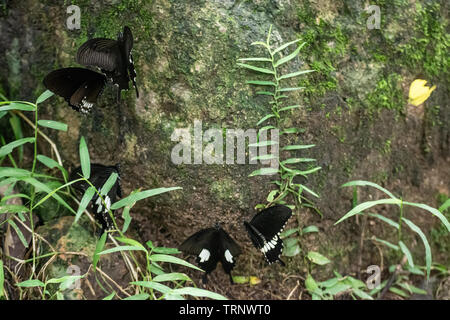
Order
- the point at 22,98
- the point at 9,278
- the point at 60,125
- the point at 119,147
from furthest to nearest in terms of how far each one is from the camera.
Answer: the point at 22,98
the point at 119,147
the point at 9,278
the point at 60,125

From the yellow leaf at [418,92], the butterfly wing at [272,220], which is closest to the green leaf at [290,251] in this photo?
the butterfly wing at [272,220]

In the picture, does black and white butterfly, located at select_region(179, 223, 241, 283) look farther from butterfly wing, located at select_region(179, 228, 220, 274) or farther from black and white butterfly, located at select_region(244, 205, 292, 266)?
black and white butterfly, located at select_region(244, 205, 292, 266)

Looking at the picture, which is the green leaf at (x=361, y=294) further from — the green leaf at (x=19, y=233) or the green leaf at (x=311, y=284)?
the green leaf at (x=19, y=233)

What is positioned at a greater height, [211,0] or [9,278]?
[211,0]

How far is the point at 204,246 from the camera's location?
2.05 meters

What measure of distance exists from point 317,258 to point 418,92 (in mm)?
1059

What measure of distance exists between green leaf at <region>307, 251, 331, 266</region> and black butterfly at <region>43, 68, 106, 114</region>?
1346mm

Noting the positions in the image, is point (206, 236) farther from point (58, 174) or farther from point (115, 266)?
point (58, 174)

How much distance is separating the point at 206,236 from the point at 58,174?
37.4 inches

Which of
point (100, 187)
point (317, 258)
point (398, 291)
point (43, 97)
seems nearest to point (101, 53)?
point (43, 97)

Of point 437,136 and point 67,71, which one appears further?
point 437,136

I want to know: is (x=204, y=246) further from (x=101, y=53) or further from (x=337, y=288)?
(x=101, y=53)
